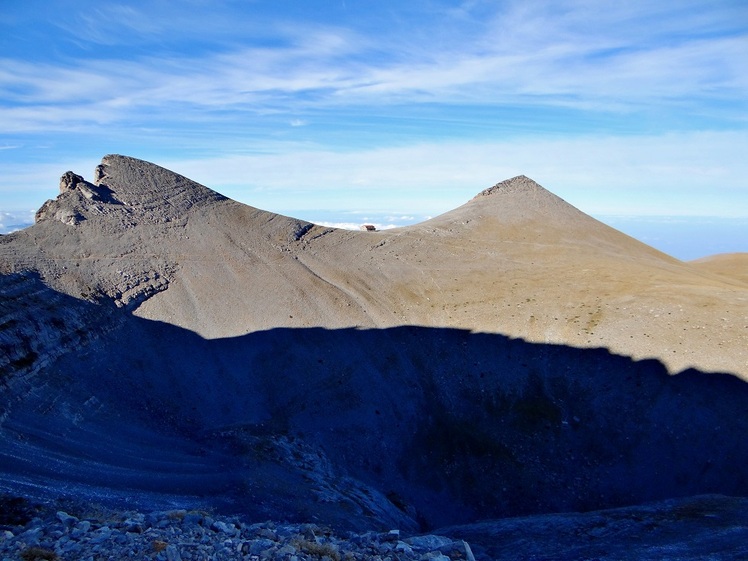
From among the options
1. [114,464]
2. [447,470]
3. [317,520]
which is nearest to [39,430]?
[114,464]

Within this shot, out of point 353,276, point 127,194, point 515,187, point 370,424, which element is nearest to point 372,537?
point 370,424

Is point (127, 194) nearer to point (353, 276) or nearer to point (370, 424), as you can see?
point (353, 276)

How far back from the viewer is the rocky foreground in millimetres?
12845

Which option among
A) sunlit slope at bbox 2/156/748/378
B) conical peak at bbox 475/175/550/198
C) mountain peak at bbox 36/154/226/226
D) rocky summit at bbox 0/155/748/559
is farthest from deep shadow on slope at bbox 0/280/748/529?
conical peak at bbox 475/175/550/198

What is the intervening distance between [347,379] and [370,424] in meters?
3.55

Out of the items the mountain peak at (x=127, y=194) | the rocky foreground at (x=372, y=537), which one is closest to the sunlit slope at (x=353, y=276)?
the mountain peak at (x=127, y=194)

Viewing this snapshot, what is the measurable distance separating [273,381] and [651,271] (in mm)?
30867

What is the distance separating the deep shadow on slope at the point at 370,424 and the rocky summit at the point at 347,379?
0.38ft

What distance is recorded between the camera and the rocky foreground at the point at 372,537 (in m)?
12.8

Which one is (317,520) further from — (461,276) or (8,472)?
(461,276)

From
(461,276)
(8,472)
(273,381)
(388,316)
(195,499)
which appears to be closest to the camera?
(8,472)

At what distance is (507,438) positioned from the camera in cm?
3162

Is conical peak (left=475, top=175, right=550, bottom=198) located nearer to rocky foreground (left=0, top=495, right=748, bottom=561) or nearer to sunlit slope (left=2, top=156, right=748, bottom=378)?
sunlit slope (left=2, top=156, right=748, bottom=378)

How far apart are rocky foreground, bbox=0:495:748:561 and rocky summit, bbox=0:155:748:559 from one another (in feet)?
0.86
